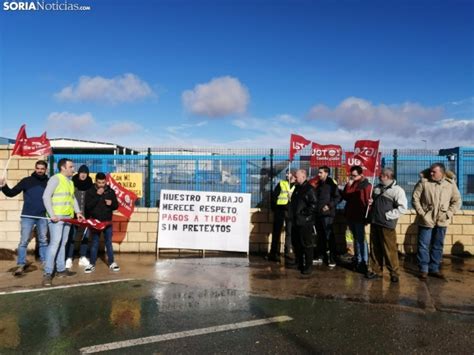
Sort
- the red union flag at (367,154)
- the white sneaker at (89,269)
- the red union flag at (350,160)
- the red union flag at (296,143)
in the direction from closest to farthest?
the white sneaker at (89,269) → the red union flag at (367,154) → the red union flag at (350,160) → the red union flag at (296,143)

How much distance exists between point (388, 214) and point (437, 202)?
94 centimetres

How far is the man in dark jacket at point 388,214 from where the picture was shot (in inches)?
256

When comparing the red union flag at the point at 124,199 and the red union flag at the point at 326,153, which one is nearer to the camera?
the red union flag at the point at 124,199

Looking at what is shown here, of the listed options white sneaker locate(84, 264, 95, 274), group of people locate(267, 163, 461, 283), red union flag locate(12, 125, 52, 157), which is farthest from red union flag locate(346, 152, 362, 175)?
red union flag locate(12, 125, 52, 157)

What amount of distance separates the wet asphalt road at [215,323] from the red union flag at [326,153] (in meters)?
4.11

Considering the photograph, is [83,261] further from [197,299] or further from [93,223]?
[197,299]

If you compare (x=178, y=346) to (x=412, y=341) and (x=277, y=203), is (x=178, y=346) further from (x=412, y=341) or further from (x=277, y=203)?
(x=277, y=203)

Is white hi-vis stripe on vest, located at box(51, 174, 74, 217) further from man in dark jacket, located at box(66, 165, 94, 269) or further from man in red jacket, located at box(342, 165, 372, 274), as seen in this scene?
man in red jacket, located at box(342, 165, 372, 274)

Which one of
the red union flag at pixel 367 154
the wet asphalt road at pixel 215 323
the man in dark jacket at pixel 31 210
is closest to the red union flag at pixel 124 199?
the man in dark jacket at pixel 31 210

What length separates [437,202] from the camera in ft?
22.2

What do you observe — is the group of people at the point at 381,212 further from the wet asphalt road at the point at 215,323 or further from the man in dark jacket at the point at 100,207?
the man in dark jacket at the point at 100,207

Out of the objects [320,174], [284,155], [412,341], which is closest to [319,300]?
[412,341]

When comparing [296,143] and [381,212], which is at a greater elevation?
[296,143]

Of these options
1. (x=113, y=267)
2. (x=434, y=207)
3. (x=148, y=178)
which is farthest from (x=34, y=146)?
(x=434, y=207)
